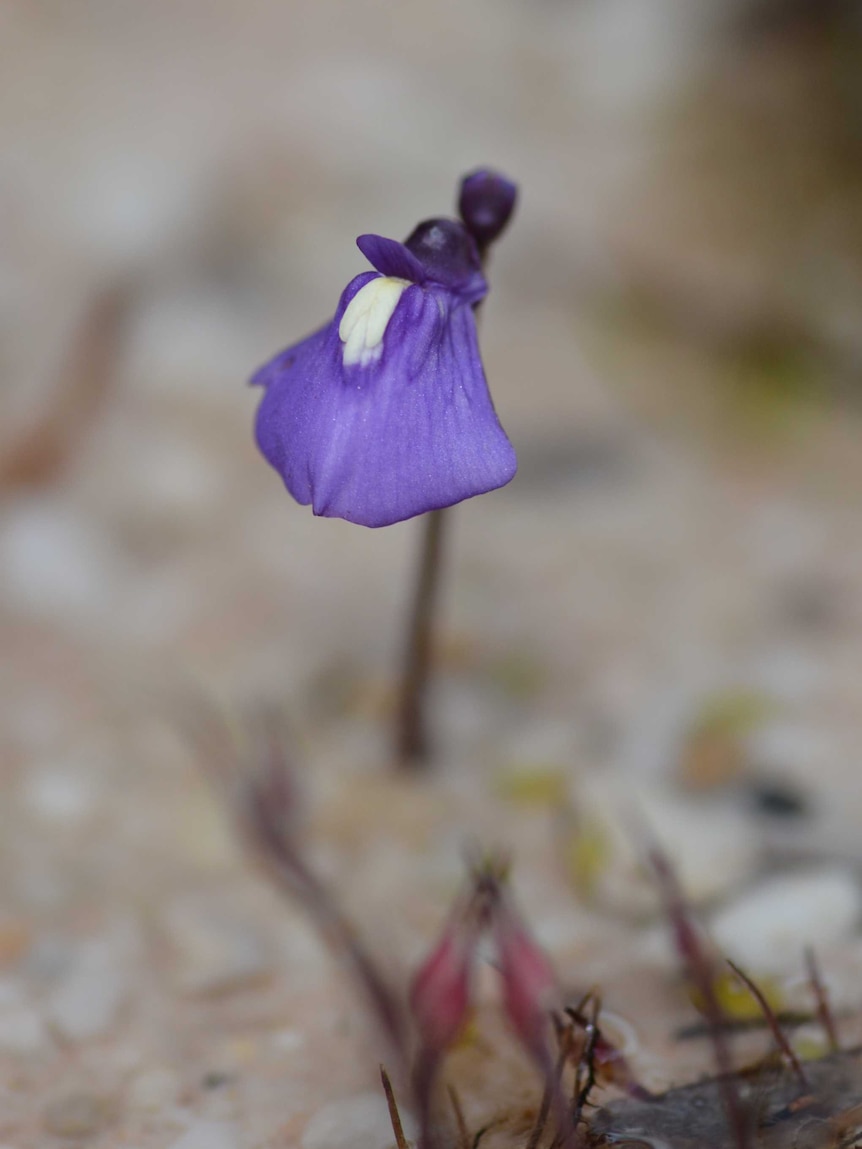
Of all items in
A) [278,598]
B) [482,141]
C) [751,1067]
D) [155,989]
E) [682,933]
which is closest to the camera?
[682,933]

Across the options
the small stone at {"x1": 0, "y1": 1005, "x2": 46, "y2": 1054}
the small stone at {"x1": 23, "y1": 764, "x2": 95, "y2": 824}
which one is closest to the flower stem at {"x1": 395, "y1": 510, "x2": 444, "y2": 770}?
the small stone at {"x1": 23, "y1": 764, "x2": 95, "y2": 824}

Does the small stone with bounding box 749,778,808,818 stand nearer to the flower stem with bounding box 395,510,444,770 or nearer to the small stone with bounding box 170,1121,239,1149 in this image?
the flower stem with bounding box 395,510,444,770

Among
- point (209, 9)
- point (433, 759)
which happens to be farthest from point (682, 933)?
point (209, 9)

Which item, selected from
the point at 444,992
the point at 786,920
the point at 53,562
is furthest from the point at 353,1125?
the point at 53,562

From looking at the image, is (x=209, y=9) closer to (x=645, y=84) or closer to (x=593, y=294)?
(x=645, y=84)

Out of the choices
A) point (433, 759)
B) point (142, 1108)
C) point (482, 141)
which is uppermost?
point (482, 141)

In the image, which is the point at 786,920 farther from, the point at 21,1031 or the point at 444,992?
the point at 21,1031
